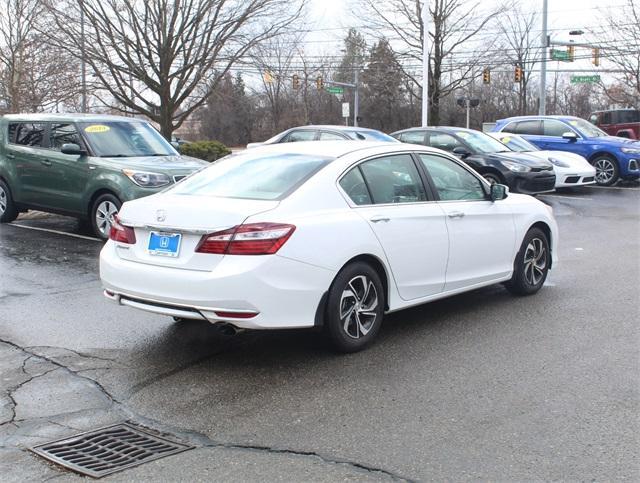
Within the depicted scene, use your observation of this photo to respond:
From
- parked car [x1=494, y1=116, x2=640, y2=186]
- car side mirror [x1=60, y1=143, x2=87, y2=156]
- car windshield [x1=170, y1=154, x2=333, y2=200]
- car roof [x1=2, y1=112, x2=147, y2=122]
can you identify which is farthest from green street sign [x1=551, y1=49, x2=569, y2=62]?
car windshield [x1=170, y1=154, x2=333, y2=200]

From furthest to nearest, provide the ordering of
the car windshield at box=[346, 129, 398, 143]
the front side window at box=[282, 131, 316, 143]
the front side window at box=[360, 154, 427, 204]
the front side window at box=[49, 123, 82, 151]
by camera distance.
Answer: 1. the front side window at box=[282, 131, 316, 143]
2. the car windshield at box=[346, 129, 398, 143]
3. the front side window at box=[49, 123, 82, 151]
4. the front side window at box=[360, 154, 427, 204]

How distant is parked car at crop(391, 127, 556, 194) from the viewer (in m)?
14.3

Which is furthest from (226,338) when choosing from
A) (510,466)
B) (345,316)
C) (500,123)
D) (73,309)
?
(500,123)

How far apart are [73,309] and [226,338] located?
1.73m

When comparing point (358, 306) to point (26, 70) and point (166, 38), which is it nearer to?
point (166, 38)

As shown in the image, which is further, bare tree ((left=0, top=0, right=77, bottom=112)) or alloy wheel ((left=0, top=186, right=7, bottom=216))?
bare tree ((left=0, top=0, right=77, bottom=112))

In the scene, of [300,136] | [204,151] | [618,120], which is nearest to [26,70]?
[204,151]

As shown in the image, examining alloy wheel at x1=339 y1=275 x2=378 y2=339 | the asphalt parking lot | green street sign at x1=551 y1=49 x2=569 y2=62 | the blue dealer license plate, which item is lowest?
the asphalt parking lot

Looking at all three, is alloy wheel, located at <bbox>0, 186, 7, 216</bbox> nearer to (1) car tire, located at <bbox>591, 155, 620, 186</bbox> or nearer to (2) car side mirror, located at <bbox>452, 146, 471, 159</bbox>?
(2) car side mirror, located at <bbox>452, 146, 471, 159</bbox>

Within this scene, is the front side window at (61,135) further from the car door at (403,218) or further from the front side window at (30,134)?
the car door at (403,218)

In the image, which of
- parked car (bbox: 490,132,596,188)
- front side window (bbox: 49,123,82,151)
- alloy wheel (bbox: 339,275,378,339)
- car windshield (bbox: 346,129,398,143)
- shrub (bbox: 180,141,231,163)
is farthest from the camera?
shrub (bbox: 180,141,231,163)

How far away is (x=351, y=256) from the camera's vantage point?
16.8 feet

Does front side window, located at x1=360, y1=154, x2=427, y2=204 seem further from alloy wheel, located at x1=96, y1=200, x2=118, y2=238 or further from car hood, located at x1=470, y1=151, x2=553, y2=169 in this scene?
car hood, located at x1=470, y1=151, x2=553, y2=169

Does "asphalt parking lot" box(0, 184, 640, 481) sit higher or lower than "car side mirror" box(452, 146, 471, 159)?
lower
